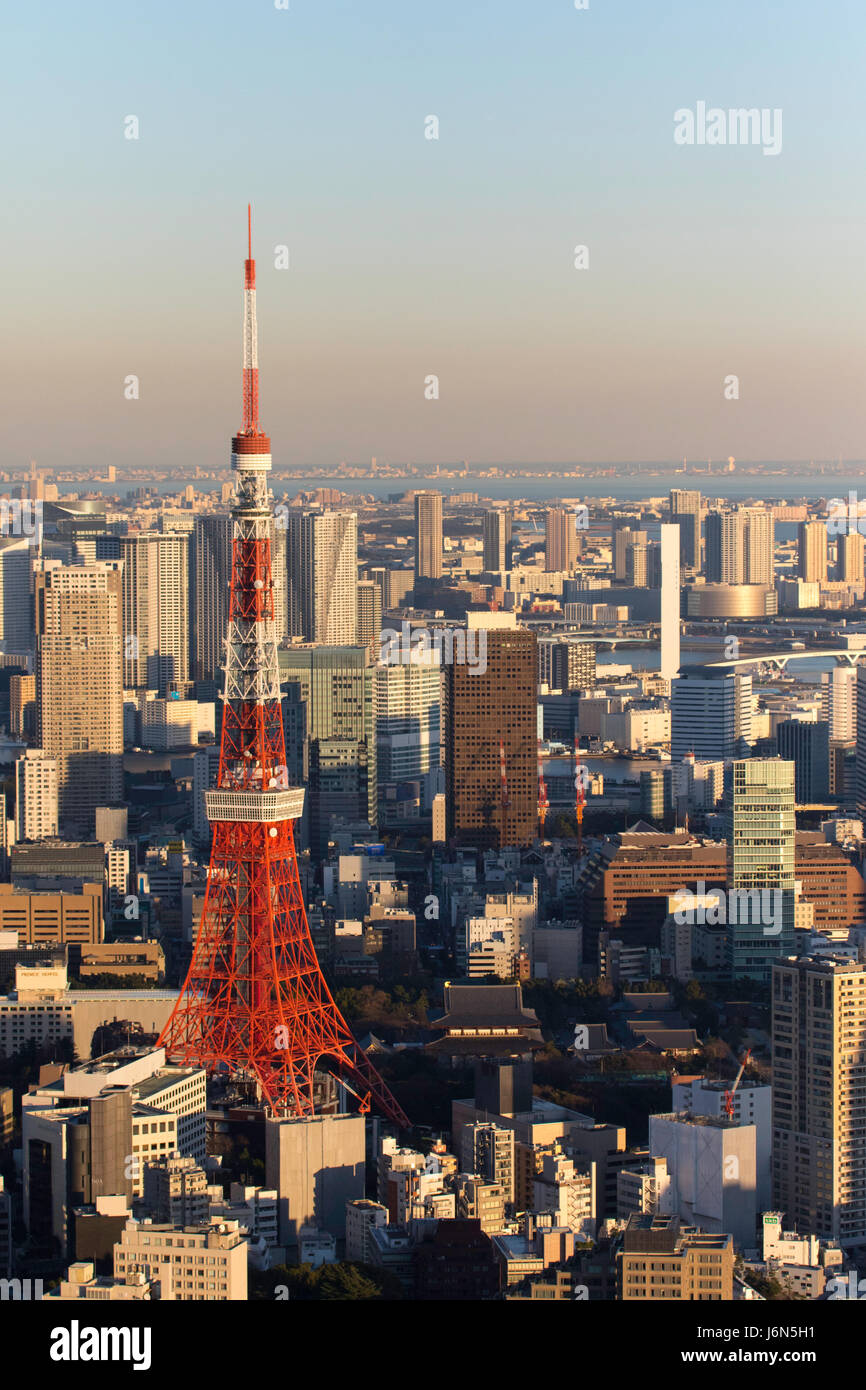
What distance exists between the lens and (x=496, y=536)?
4238 centimetres

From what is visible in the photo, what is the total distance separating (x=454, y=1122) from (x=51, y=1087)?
1.78 metres

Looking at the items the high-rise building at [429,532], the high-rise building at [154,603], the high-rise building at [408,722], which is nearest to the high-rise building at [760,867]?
the high-rise building at [408,722]

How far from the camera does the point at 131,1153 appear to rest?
857 cm

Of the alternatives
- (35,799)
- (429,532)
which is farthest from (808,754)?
(429,532)

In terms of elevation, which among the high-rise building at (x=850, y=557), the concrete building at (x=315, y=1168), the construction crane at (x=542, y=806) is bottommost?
the concrete building at (x=315, y=1168)

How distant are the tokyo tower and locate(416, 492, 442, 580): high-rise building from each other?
28661mm

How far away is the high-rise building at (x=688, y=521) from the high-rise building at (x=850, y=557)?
2.70m

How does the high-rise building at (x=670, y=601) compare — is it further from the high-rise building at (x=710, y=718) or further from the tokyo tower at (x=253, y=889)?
the tokyo tower at (x=253, y=889)

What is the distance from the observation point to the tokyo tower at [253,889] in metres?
10.6

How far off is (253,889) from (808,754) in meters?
11.1

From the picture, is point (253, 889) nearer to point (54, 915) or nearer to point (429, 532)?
point (54, 915)

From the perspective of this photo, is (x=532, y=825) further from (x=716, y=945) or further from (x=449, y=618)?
(x=449, y=618)
